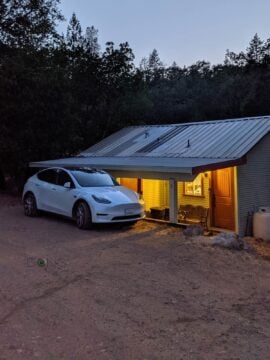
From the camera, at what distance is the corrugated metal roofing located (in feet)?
47.1

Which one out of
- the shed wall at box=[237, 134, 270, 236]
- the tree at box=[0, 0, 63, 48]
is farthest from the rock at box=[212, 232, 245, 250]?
the tree at box=[0, 0, 63, 48]

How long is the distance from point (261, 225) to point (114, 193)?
5118 mm

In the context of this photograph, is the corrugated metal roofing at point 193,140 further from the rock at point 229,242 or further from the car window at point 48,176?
the car window at point 48,176

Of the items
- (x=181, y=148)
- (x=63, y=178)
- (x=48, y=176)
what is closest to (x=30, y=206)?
(x=48, y=176)

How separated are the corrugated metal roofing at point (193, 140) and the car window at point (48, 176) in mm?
4611

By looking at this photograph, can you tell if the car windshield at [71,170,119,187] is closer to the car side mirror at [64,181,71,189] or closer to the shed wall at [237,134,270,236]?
the car side mirror at [64,181,71,189]

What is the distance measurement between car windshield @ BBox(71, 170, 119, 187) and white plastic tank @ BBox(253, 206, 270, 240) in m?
4.89

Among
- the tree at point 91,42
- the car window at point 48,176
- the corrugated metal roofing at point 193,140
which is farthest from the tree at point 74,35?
the car window at point 48,176

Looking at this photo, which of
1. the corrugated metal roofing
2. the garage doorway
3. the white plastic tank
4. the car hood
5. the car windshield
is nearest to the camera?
the car hood

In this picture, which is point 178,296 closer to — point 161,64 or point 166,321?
point 166,321

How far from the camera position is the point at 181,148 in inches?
634

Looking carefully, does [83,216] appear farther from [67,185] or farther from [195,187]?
[195,187]

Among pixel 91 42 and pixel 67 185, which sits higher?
pixel 91 42

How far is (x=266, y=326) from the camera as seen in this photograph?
506 cm
